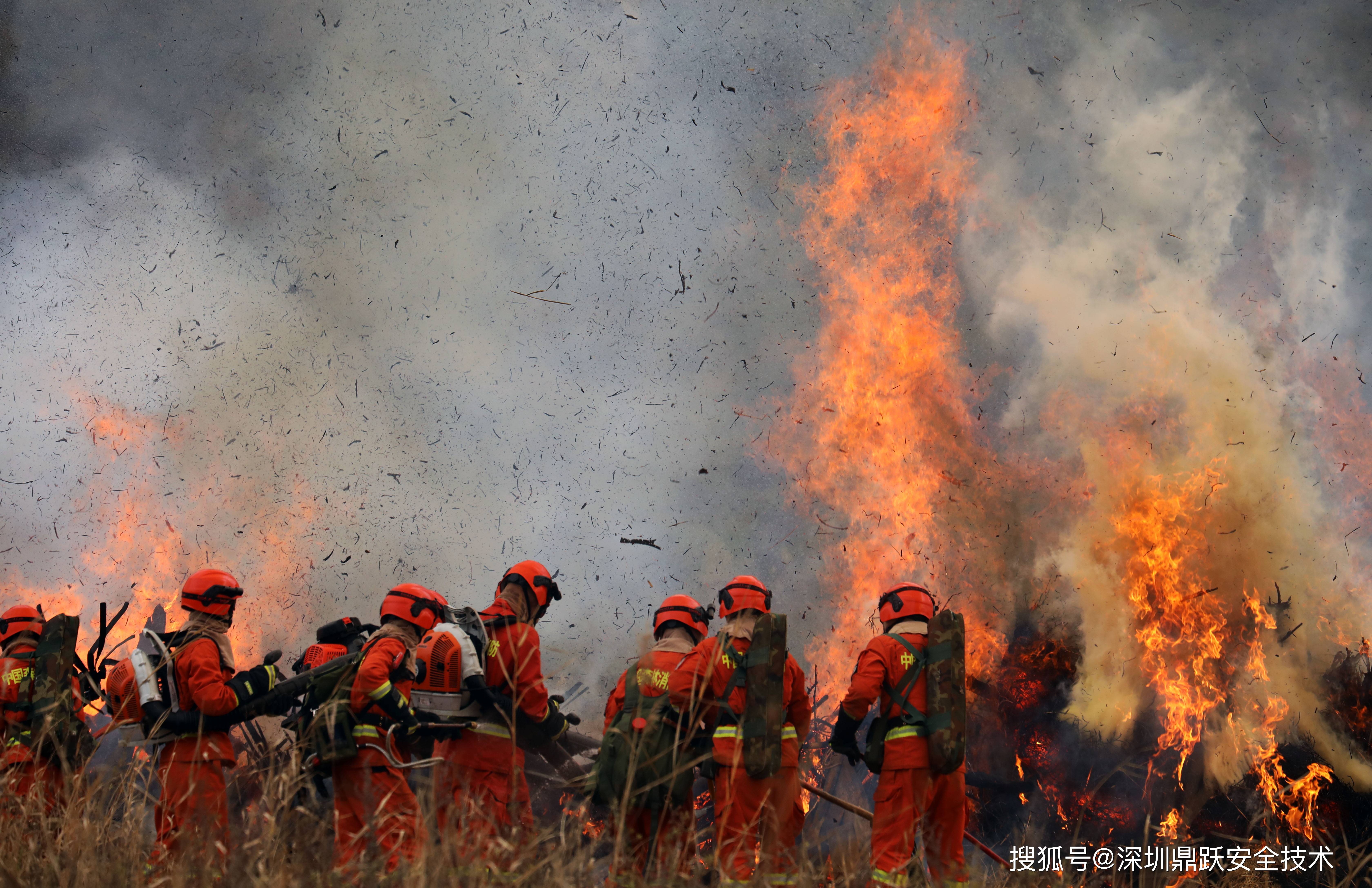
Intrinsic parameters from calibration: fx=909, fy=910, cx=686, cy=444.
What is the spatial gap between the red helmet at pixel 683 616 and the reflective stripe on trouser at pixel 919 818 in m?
1.61

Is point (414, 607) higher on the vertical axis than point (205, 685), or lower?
higher

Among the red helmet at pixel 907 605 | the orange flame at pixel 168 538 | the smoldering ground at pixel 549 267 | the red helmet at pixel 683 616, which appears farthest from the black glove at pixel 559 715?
the orange flame at pixel 168 538

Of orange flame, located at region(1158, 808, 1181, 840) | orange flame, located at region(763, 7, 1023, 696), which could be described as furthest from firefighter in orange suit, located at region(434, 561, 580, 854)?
orange flame, located at region(1158, 808, 1181, 840)

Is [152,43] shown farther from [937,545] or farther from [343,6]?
[937,545]

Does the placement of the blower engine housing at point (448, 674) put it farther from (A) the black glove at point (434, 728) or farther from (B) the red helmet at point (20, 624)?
(B) the red helmet at point (20, 624)

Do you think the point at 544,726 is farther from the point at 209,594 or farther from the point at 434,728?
the point at 209,594

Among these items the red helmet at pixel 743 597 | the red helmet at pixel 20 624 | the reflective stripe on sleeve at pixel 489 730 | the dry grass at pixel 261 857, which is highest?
the red helmet at pixel 743 597

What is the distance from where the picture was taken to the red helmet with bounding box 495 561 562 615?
6891 millimetres

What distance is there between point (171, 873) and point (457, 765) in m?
3.23

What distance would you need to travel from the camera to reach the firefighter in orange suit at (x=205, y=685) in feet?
18.9

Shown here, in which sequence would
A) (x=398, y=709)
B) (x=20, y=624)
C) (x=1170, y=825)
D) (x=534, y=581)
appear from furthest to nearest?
(x=1170, y=825), (x=20, y=624), (x=534, y=581), (x=398, y=709)

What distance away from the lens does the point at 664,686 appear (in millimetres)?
6184

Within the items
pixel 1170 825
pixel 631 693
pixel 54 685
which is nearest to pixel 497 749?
pixel 631 693

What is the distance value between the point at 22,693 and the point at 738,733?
5.64 meters
